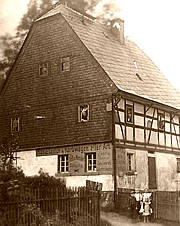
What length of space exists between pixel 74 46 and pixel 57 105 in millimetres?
1608

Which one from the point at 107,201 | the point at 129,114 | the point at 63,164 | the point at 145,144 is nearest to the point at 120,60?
the point at 129,114

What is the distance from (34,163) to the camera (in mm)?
11086

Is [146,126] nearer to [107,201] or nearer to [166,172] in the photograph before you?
→ [166,172]

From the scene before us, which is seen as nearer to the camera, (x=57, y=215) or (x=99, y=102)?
(x=57, y=215)

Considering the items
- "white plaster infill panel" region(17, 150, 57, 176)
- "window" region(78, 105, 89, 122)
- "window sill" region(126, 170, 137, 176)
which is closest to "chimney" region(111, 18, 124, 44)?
"window" region(78, 105, 89, 122)

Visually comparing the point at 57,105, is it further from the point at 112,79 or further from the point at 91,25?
the point at 91,25

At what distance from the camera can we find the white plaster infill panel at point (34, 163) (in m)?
10.8

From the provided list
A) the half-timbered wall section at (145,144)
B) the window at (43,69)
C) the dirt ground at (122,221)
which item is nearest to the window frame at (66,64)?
the window at (43,69)

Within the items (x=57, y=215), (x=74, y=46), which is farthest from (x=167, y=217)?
(x=74, y=46)

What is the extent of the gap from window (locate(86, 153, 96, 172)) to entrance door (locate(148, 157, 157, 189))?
1.81 meters

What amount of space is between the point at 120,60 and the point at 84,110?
6.04 feet

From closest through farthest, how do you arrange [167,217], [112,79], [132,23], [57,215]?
[57,215] → [132,23] → [167,217] → [112,79]

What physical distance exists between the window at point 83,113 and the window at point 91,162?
914mm

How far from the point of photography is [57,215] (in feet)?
20.0
